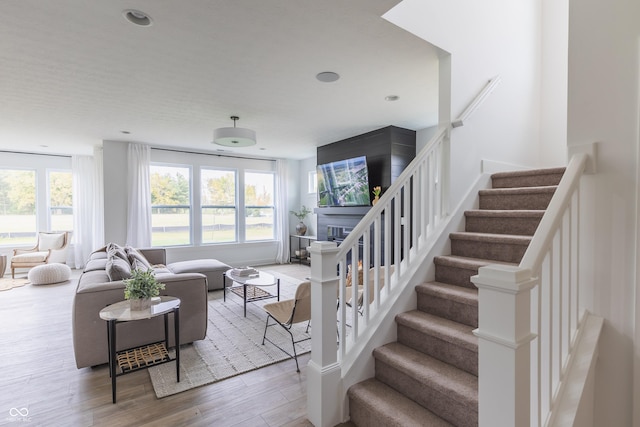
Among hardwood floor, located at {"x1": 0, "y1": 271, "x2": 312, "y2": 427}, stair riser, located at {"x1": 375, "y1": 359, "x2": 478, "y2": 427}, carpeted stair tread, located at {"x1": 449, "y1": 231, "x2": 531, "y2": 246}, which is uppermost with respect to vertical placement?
carpeted stair tread, located at {"x1": 449, "y1": 231, "x2": 531, "y2": 246}

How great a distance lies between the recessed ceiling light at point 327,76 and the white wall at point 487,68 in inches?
34.1

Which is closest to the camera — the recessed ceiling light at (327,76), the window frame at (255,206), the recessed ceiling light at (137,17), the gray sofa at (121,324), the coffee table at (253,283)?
the recessed ceiling light at (137,17)

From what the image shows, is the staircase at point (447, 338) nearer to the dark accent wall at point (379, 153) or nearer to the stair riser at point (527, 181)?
the stair riser at point (527, 181)

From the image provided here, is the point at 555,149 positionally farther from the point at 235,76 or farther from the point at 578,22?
the point at 235,76

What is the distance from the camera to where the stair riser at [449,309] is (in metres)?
1.99

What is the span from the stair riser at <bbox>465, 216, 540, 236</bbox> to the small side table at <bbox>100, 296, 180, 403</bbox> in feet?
8.62

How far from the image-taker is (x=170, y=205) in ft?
21.7

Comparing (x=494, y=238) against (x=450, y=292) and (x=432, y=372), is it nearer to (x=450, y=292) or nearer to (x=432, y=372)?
(x=450, y=292)

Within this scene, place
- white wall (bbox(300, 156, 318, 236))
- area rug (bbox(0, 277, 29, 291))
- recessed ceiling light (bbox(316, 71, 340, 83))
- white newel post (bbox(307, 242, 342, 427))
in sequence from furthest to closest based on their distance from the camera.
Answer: white wall (bbox(300, 156, 318, 236)), area rug (bbox(0, 277, 29, 291)), recessed ceiling light (bbox(316, 71, 340, 83)), white newel post (bbox(307, 242, 342, 427))

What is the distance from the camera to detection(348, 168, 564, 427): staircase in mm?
1689

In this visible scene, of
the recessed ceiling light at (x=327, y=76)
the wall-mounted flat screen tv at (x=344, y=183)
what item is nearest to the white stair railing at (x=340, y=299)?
the recessed ceiling light at (x=327, y=76)

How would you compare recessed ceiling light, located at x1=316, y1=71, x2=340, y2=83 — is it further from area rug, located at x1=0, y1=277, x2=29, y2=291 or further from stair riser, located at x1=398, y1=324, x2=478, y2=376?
area rug, located at x1=0, y1=277, x2=29, y2=291

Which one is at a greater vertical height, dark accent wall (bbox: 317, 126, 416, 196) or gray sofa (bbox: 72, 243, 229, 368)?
dark accent wall (bbox: 317, 126, 416, 196)

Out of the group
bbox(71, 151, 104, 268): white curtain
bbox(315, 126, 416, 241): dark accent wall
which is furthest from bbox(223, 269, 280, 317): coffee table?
bbox(71, 151, 104, 268): white curtain
